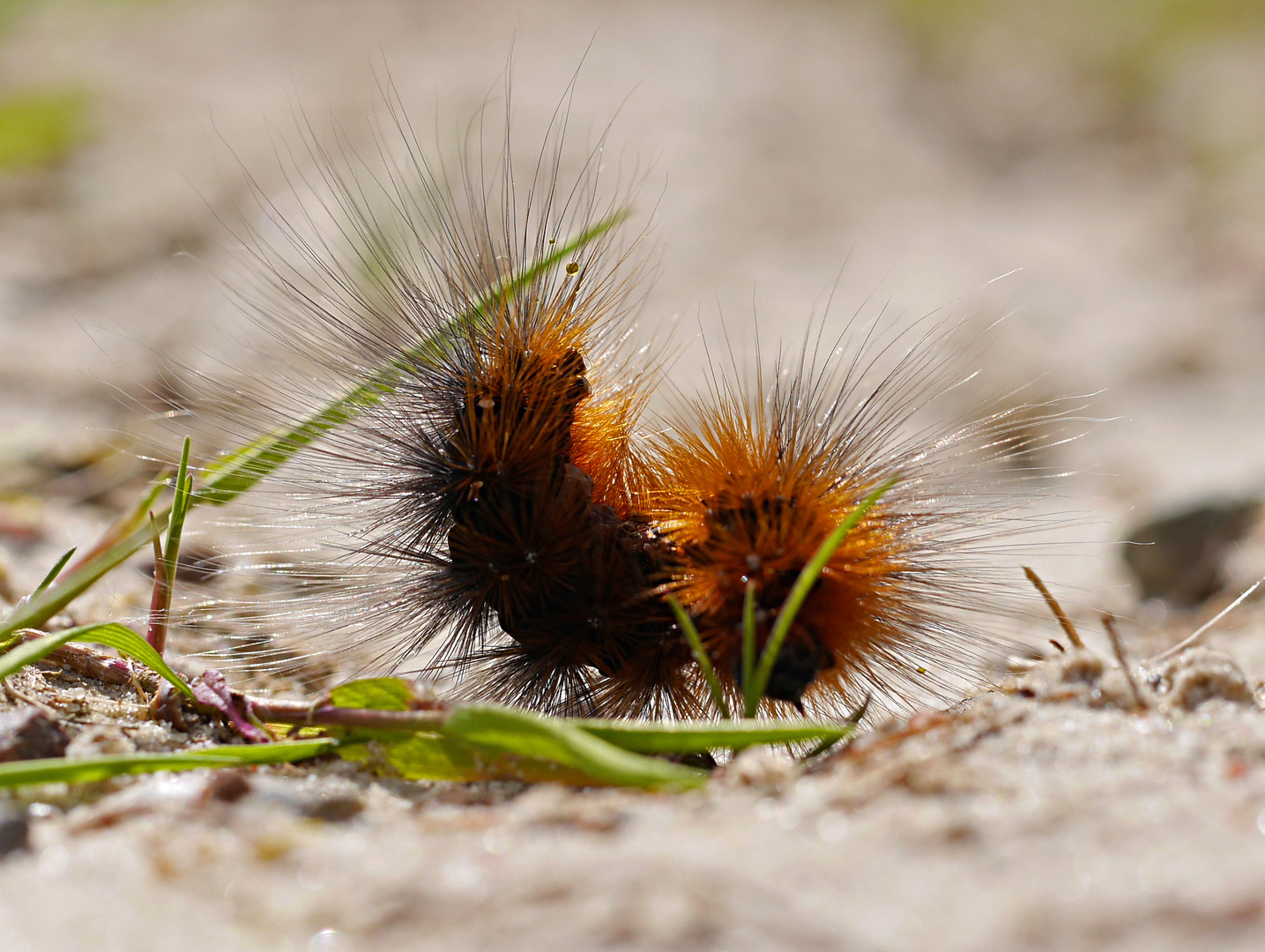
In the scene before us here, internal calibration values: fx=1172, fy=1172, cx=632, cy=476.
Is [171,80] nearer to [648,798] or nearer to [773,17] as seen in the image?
[773,17]

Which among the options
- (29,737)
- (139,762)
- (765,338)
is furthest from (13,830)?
(765,338)

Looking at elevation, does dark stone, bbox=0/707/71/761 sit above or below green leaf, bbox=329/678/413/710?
below

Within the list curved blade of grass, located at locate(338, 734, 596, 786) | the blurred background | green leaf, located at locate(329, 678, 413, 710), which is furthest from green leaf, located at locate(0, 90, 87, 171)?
curved blade of grass, located at locate(338, 734, 596, 786)

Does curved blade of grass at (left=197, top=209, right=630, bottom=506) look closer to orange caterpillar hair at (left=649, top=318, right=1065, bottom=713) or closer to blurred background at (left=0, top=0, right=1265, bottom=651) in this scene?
orange caterpillar hair at (left=649, top=318, right=1065, bottom=713)

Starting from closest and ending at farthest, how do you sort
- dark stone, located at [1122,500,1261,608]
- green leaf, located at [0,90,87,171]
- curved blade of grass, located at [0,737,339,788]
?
curved blade of grass, located at [0,737,339,788]
dark stone, located at [1122,500,1261,608]
green leaf, located at [0,90,87,171]

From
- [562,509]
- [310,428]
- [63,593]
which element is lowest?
[63,593]

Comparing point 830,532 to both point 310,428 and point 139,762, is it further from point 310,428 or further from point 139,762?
point 139,762
